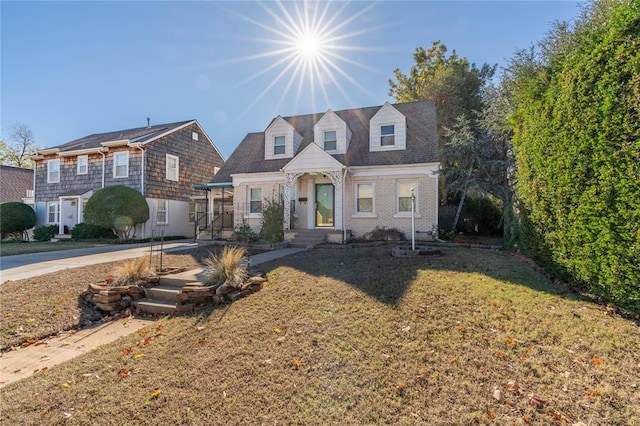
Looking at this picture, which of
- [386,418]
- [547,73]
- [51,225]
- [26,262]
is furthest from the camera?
[51,225]

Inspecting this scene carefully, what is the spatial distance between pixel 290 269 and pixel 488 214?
1377cm

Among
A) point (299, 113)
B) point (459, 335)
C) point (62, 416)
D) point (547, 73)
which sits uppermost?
point (299, 113)

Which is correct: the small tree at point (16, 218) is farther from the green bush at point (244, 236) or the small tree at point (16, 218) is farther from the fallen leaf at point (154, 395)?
the fallen leaf at point (154, 395)

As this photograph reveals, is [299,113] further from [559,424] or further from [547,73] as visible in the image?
[559,424]

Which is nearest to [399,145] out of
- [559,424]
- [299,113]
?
[299,113]

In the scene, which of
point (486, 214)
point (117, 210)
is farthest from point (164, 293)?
point (486, 214)

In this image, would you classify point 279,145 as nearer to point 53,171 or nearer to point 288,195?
point 288,195

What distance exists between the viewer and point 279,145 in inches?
630

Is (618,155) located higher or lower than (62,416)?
higher

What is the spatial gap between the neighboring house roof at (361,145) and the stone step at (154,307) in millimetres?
9672

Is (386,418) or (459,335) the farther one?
(459,335)

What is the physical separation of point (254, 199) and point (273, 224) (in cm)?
335

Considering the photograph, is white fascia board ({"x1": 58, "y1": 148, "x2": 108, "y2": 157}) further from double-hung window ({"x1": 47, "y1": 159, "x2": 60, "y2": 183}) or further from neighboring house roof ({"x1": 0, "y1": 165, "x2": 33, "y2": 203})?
neighboring house roof ({"x1": 0, "y1": 165, "x2": 33, "y2": 203})

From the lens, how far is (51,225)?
843 inches
